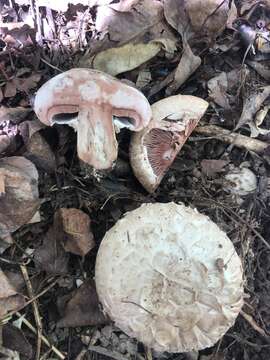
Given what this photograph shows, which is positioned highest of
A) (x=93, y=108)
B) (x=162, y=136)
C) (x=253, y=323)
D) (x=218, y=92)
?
(x=93, y=108)

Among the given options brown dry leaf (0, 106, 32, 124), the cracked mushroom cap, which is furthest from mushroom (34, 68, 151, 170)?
the cracked mushroom cap

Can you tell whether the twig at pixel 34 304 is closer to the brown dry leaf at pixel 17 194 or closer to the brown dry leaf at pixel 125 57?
the brown dry leaf at pixel 17 194

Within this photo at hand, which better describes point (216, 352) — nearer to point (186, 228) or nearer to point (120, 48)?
point (186, 228)

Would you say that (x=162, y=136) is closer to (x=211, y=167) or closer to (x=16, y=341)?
(x=211, y=167)

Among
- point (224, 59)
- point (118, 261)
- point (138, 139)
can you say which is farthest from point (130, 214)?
point (224, 59)

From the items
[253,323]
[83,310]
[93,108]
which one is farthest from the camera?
[253,323]

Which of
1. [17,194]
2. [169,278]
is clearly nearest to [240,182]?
[169,278]

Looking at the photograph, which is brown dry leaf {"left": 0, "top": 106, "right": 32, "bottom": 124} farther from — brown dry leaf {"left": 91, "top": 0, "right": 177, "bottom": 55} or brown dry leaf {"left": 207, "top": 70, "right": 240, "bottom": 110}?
brown dry leaf {"left": 207, "top": 70, "right": 240, "bottom": 110}
